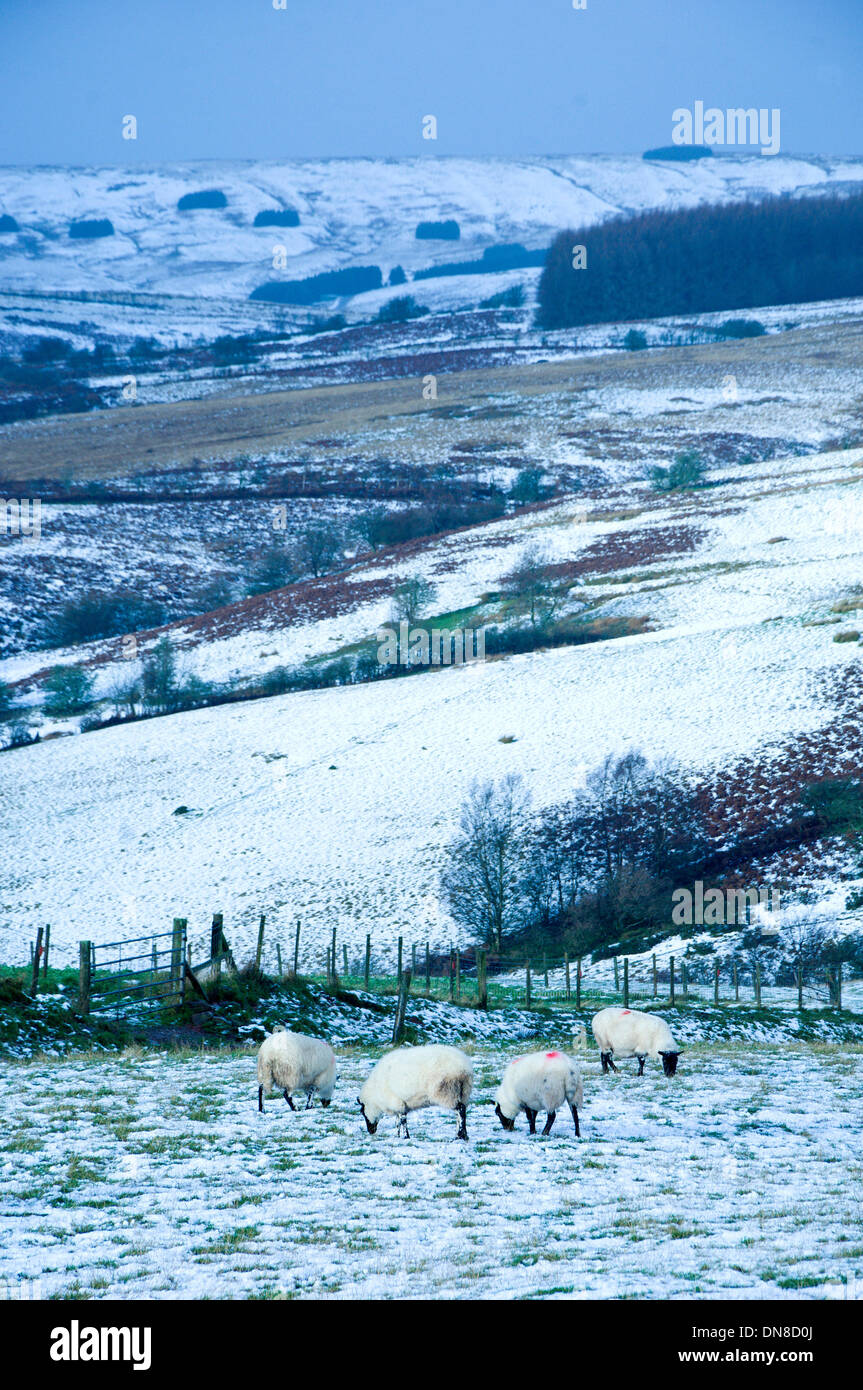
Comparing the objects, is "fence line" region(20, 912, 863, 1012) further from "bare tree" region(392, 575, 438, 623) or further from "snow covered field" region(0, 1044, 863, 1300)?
"bare tree" region(392, 575, 438, 623)

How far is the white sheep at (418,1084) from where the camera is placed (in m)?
12.3

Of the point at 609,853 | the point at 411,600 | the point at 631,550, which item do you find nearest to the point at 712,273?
the point at 631,550

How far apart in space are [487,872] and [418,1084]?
25.7 meters

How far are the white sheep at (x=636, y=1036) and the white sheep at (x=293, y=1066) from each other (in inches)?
159

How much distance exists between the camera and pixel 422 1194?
10422 mm

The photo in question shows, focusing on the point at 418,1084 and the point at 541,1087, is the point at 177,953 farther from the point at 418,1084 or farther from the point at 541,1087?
the point at 541,1087

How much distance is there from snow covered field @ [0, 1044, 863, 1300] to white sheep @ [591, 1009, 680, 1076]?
42 cm

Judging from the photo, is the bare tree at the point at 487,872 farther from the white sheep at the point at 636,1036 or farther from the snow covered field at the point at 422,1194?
the snow covered field at the point at 422,1194

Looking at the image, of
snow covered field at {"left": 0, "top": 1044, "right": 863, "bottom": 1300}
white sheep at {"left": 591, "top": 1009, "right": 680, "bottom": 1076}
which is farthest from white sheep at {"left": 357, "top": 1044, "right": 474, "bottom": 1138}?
white sheep at {"left": 591, "top": 1009, "right": 680, "bottom": 1076}

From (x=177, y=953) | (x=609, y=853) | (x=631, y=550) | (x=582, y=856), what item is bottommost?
(x=582, y=856)

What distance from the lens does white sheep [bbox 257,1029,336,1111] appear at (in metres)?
13.8

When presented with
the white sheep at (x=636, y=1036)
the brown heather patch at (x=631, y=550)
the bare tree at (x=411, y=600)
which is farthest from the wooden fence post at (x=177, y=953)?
the brown heather patch at (x=631, y=550)

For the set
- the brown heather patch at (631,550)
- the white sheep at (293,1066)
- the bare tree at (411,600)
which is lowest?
the white sheep at (293,1066)

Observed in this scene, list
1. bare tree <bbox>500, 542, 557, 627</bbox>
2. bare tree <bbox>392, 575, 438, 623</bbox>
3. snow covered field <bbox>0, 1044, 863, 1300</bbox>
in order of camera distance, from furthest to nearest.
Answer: bare tree <bbox>392, 575, 438, 623</bbox>, bare tree <bbox>500, 542, 557, 627</bbox>, snow covered field <bbox>0, 1044, 863, 1300</bbox>
